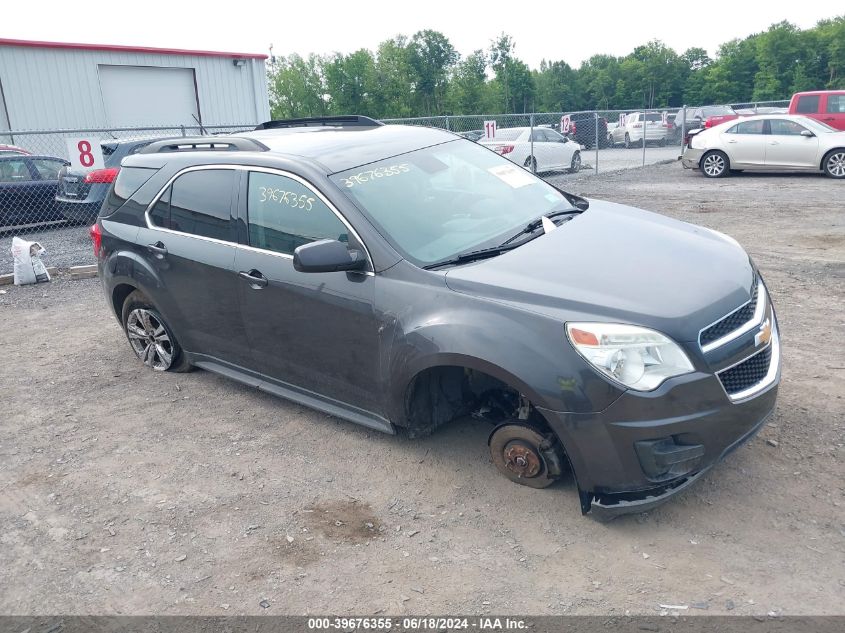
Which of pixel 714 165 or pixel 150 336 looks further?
pixel 714 165

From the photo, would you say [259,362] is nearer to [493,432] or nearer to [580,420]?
[493,432]

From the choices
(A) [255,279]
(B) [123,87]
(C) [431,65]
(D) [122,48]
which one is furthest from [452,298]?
(C) [431,65]

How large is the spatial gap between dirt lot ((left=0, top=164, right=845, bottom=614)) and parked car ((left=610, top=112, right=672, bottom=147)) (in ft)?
89.0

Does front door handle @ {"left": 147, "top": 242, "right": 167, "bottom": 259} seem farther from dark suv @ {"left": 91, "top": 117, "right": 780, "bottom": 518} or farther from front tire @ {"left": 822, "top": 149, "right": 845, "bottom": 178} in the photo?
front tire @ {"left": 822, "top": 149, "right": 845, "bottom": 178}

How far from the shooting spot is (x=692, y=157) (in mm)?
17438

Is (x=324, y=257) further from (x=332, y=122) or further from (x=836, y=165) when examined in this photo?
(x=836, y=165)

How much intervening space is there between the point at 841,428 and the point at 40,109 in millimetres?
23048

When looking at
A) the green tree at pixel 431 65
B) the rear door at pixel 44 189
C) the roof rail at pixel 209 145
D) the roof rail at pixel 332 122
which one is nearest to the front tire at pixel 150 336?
the roof rail at pixel 209 145

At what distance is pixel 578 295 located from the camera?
3.29 meters

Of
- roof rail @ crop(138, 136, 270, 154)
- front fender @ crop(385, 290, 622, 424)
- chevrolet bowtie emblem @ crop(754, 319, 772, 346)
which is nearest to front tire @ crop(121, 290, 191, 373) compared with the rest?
roof rail @ crop(138, 136, 270, 154)

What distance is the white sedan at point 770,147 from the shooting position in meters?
15.9

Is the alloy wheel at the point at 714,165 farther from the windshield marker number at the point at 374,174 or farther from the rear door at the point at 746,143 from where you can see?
the windshield marker number at the point at 374,174

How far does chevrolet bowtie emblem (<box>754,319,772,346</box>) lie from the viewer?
3.44 m

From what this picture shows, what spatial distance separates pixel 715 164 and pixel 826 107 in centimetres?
473
